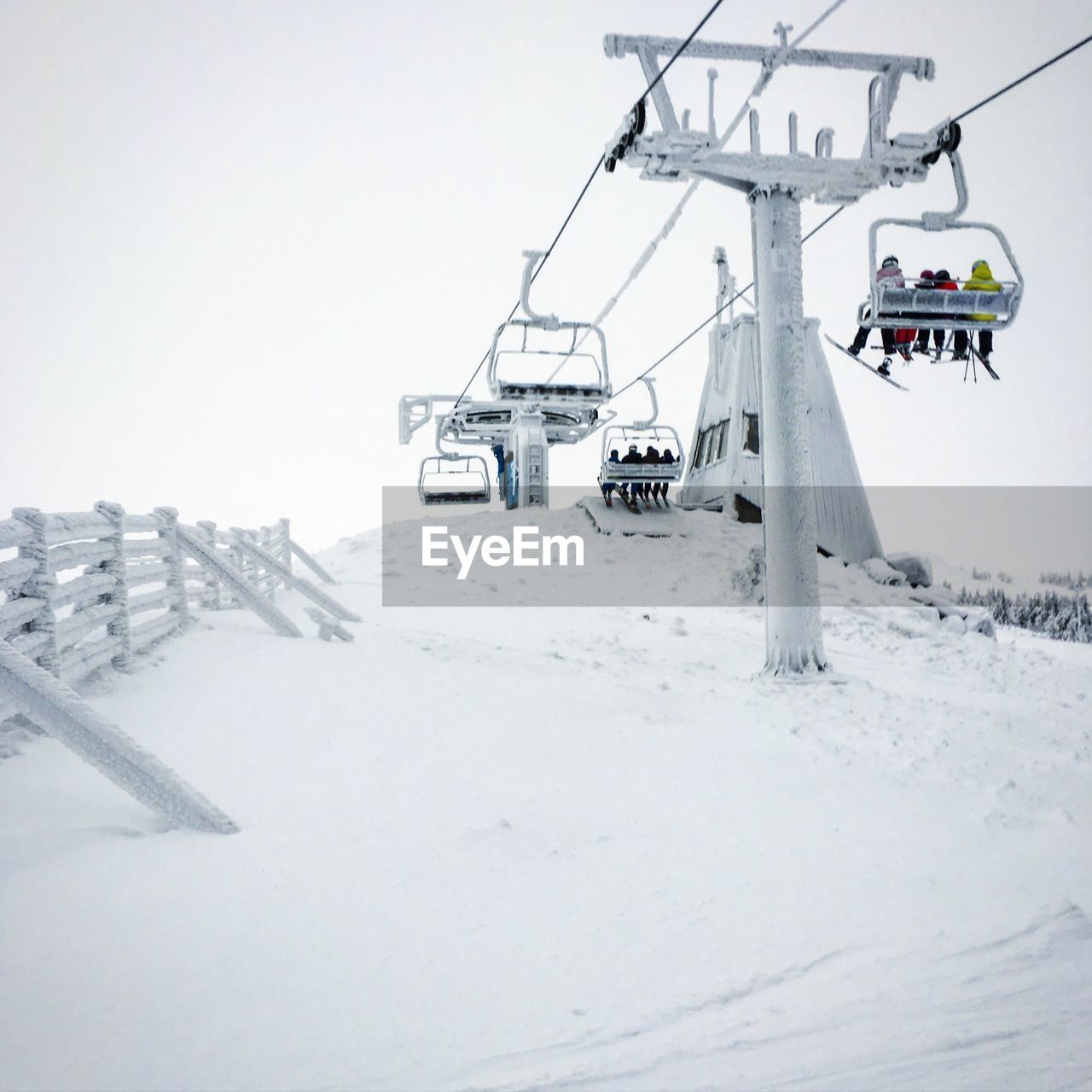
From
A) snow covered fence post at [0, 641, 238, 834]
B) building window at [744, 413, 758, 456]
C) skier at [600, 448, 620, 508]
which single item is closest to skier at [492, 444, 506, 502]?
skier at [600, 448, 620, 508]

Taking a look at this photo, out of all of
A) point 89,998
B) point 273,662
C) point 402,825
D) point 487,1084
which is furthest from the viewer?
point 273,662

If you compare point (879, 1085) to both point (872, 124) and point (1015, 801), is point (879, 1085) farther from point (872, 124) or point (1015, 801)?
point (872, 124)

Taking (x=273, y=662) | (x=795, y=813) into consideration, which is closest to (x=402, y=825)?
(x=795, y=813)

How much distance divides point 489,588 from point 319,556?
25.6ft

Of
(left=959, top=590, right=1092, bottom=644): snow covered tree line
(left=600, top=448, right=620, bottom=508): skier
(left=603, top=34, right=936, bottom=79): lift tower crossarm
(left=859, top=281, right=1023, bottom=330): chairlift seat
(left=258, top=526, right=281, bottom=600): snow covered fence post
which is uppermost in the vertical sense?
(left=603, top=34, right=936, bottom=79): lift tower crossarm

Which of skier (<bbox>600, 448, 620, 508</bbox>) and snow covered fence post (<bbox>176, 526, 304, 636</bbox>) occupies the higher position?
skier (<bbox>600, 448, 620, 508</bbox>)

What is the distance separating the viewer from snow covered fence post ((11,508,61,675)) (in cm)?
428

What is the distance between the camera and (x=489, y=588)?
1408cm

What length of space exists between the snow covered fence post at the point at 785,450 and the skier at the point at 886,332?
0.52 m

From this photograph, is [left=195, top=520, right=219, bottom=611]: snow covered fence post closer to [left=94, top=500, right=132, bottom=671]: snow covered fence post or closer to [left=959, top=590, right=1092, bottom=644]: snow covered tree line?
[left=94, top=500, right=132, bottom=671]: snow covered fence post

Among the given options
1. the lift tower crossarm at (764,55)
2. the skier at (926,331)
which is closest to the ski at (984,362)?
the skier at (926,331)

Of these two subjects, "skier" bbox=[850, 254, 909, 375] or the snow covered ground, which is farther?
"skier" bbox=[850, 254, 909, 375]

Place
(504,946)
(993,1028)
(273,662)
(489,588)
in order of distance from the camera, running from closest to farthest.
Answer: (993,1028) < (504,946) < (273,662) < (489,588)

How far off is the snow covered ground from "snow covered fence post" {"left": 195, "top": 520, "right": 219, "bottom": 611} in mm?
2099
